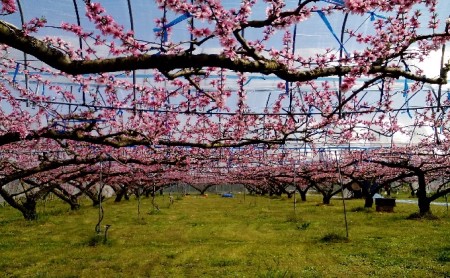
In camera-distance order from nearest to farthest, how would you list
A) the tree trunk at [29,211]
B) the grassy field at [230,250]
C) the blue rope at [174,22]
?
the blue rope at [174,22], the grassy field at [230,250], the tree trunk at [29,211]

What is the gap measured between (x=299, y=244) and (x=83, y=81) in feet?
32.8

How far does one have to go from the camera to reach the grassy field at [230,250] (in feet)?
37.4

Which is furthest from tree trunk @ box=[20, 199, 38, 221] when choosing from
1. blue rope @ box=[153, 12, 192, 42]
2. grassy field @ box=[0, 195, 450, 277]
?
blue rope @ box=[153, 12, 192, 42]

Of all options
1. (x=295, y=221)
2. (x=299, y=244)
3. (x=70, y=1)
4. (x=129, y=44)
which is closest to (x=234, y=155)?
(x=295, y=221)

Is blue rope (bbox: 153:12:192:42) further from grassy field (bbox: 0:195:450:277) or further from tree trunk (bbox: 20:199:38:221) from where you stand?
tree trunk (bbox: 20:199:38:221)

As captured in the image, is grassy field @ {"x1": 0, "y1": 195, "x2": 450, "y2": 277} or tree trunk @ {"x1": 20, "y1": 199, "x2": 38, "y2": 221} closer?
grassy field @ {"x1": 0, "y1": 195, "x2": 450, "y2": 277}

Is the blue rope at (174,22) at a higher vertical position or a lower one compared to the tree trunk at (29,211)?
higher

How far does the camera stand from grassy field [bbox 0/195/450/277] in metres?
11.4

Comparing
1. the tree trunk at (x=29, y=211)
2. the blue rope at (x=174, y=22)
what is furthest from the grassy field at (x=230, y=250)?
the blue rope at (x=174, y=22)

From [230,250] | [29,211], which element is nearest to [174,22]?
[230,250]

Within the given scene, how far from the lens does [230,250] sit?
14312 mm

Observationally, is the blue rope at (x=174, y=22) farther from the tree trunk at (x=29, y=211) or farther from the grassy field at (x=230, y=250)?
the tree trunk at (x=29, y=211)

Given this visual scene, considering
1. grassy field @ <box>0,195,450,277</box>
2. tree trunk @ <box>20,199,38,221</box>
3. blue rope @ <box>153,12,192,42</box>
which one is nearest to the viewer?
blue rope @ <box>153,12,192,42</box>

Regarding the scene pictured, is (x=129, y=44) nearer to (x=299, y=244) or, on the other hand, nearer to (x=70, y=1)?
(x=70, y=1)
